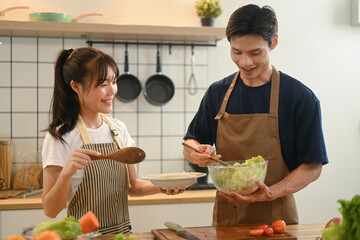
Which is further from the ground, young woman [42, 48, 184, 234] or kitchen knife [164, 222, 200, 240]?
young woman [42, 48, 184, 234]

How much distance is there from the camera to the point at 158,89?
320 cm

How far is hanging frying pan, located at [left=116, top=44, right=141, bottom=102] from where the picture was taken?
10.3 feet

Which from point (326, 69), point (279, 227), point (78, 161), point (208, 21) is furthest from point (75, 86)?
point (326, 69)

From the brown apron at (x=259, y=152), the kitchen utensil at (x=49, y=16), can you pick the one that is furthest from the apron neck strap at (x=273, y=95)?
the kitchen utensil at (x=49, y=16)

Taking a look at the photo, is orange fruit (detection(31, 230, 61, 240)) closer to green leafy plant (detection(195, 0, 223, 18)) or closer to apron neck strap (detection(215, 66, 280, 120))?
apron neck strap (detection(215, 66, 280, 120))

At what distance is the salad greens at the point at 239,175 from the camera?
164cm

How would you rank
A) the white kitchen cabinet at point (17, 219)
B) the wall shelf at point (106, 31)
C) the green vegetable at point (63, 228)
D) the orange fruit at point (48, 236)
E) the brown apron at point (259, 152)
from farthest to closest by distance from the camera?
1. the wall shelf at point (106, 31)
2. the white kitchen cabinet at point (17, 219)
3. the brown apron at point (259, 152)
4. the green vegetable at point (63, 228)
5. the orange fruit at point (48, 236)

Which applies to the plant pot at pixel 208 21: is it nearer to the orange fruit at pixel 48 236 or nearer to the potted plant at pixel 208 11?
the potted plant at pixel 208 11

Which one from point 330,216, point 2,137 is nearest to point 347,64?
point 330,216

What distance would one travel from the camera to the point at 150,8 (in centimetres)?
320

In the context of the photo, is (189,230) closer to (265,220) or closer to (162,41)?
(265,220)

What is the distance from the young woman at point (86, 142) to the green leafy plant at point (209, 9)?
1408mm

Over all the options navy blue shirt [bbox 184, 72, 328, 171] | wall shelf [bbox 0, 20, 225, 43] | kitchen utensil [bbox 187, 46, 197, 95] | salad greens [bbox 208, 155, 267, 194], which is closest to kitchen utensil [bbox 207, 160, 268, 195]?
salad greens [bbox 208, 155, 267, 194]

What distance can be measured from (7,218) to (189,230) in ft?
4.52
